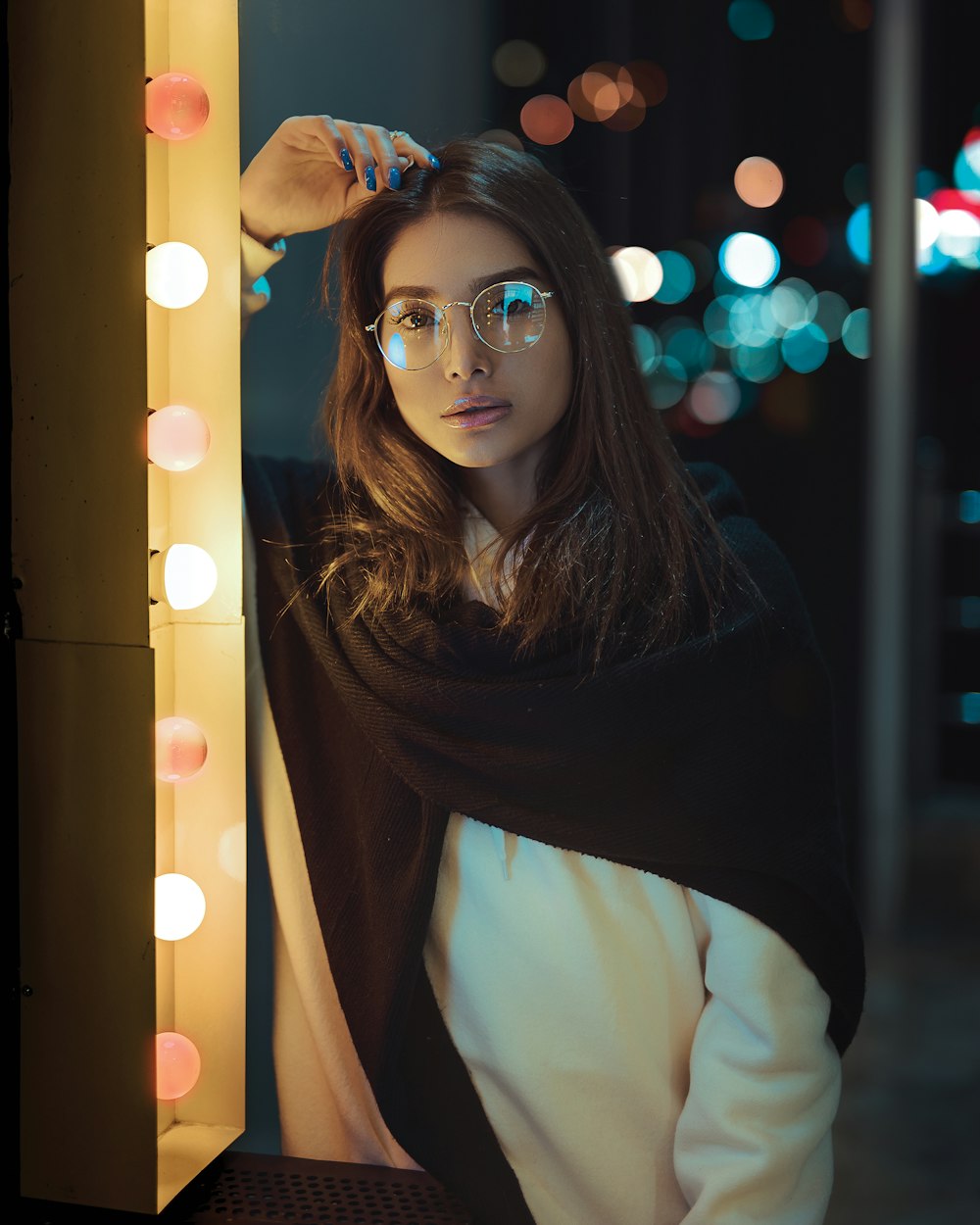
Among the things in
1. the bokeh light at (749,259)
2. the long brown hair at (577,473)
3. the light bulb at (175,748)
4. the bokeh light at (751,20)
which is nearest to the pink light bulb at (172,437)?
the long brown hair at (577,473)

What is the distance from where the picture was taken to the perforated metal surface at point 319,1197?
1601 millimetres

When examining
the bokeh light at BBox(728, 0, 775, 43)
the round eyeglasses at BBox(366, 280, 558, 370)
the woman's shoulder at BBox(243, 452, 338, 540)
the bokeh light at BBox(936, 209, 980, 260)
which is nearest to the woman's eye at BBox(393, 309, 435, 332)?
the round eyeglasses at BBox(366, 280, 558, 370)

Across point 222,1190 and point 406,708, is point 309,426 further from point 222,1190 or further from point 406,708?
point 222,1190

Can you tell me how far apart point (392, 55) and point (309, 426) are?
466mm

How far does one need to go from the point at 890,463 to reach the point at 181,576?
0.90 m

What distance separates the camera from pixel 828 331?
140 centimetres

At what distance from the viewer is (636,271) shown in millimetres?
1431

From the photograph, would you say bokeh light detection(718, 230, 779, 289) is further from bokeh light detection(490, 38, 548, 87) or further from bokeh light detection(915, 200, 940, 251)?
bokeh light detection(490, 38, 548, 87)

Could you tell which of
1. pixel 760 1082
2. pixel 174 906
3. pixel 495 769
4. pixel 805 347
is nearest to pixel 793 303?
pixel 805 347

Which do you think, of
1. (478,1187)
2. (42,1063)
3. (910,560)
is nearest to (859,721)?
(910,560)

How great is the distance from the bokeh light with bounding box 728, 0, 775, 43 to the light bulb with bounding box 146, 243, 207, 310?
0.71 metres

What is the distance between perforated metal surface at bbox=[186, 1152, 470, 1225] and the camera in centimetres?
160

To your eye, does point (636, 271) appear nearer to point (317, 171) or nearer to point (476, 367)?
point (476, 367)

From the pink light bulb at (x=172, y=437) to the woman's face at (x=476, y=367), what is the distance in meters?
0.27
